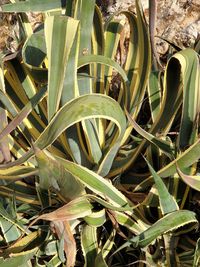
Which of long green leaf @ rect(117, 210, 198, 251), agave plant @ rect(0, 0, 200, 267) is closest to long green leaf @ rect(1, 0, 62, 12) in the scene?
agave plant @ rect(0, 0, 200, 267)

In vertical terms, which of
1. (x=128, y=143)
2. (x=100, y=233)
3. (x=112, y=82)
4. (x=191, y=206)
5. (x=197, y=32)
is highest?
(x=197, y=32)

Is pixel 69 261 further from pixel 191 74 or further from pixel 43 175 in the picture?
pixel 191 74

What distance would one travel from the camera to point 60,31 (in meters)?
1.15

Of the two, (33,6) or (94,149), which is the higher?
(33,6)

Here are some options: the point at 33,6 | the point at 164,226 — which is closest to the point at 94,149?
the point at 164,226

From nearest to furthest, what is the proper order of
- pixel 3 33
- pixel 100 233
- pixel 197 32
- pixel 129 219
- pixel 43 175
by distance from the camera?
pixel 43 175 → pixel 129 219 → pixel 100 233 → pixel 197 32 → pixel 3 33

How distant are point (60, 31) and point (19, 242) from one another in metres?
0.54

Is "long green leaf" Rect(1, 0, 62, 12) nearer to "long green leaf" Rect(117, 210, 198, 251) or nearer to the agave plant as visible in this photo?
the agave plant

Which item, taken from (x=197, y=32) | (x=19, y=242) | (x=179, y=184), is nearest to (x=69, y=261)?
(x=19, y=242)

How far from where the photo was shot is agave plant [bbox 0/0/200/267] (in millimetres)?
1150

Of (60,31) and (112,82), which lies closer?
(60,31)

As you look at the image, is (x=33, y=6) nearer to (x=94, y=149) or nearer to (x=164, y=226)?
(x=94, y=149)

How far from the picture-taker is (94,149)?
4.38 ft

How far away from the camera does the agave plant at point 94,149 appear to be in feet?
3.77
